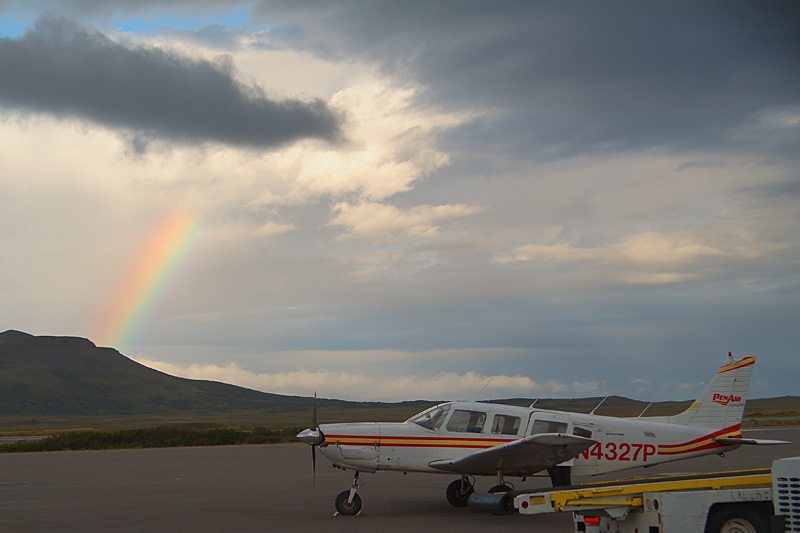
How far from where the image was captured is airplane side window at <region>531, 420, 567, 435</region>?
47.7 ft

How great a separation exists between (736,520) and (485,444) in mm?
6938

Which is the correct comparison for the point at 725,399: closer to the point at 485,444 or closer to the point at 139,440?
the point at 485,444

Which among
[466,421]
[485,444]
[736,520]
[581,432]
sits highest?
[466,421]

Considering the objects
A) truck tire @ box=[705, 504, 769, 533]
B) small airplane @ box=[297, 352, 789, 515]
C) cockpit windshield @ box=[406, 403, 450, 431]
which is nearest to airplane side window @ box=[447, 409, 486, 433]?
small airplane @ box=[297, 352, 789, 515]

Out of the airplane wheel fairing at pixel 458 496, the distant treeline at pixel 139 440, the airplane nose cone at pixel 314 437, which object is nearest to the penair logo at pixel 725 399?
the airplane wheel fairing at pixel 458 496

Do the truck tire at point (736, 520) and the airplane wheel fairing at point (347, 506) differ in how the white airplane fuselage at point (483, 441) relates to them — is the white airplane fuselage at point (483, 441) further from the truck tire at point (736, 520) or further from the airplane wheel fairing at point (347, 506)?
the truck tire at point (736, 520)

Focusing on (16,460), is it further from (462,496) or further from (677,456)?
(677,456)

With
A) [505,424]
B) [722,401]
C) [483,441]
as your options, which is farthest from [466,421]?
[722,401]

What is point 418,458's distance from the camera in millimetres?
14438

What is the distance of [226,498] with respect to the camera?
55.6 feet

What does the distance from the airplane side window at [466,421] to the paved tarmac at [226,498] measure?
1631mm

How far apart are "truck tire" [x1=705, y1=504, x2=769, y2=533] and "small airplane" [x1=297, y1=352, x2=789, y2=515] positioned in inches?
225

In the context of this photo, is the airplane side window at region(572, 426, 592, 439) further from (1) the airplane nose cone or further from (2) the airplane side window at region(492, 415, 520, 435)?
(1) the airplane nose cone

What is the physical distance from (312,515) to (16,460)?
80.5 feet
